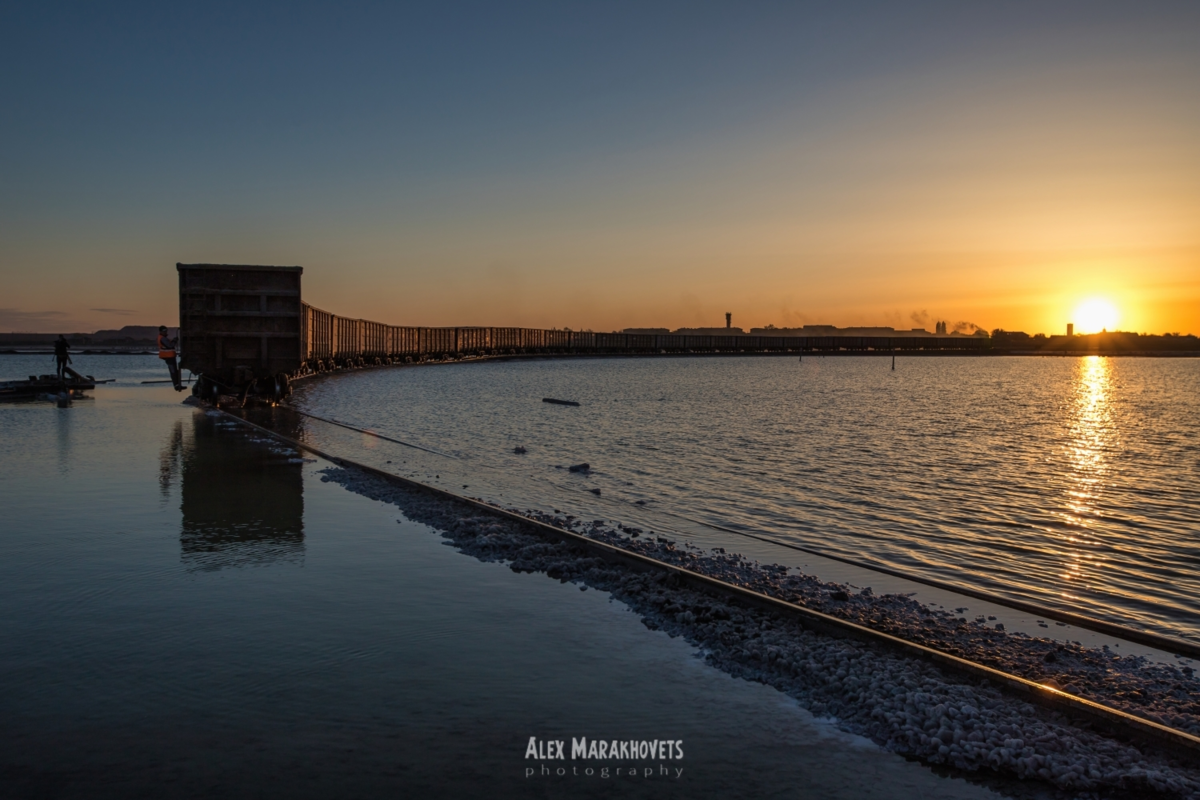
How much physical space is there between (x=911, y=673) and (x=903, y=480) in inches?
571

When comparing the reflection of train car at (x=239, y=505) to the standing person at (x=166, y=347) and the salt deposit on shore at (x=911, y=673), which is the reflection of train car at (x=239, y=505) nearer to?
the salt deposit on shore at (x=911, y=673)

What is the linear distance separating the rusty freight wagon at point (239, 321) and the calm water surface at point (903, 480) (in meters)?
3.26

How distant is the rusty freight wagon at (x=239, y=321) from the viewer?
2706cm

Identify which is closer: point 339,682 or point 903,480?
point 339,682

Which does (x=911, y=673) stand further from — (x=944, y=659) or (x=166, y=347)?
(x=166, y=347)

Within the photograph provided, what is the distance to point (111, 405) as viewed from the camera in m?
31.0

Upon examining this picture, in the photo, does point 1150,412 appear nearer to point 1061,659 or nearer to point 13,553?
point 1061,659

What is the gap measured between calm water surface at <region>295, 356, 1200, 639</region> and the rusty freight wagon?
326cm

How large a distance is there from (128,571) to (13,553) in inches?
65.7

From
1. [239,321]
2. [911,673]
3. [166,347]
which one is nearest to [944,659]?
[911,673]

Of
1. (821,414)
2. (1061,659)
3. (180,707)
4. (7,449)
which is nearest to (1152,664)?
(1061,659)

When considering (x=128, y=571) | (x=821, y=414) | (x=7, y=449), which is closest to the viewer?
(x=128, y=571)

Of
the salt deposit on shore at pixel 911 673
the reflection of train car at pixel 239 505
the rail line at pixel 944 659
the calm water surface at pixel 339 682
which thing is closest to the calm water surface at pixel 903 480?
the salt deposit on shore at pixel 911 673

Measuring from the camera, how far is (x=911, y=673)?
19.6 feet
